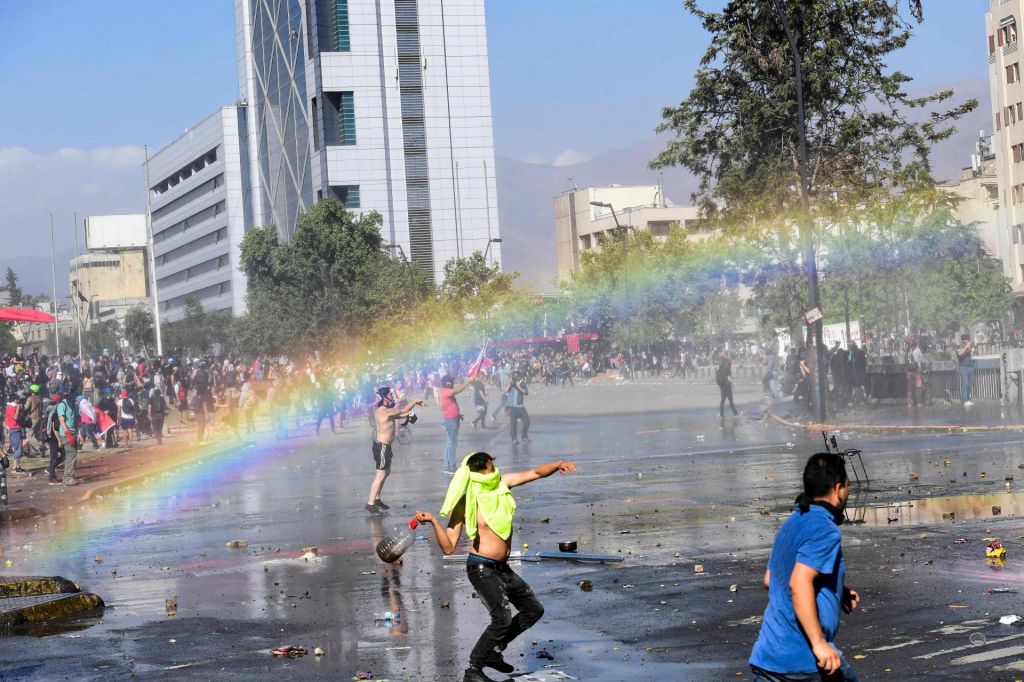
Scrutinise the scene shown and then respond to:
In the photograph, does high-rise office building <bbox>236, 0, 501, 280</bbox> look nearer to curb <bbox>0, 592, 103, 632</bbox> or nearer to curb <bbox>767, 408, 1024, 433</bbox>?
curb <bbox>767, 408, 1024, 433</bbox>

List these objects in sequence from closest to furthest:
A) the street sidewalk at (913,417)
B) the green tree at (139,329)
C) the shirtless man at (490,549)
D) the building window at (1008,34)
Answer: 1. the shirtless man at (490,549)
2. the street sidewalk at (913,417)
3. the building window at (1008,34)
4. the green tree at (139,329)

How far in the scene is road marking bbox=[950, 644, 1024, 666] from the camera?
25.0ft

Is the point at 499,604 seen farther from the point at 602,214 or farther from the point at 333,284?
A: the point at 602,214

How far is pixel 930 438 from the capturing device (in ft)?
80.7

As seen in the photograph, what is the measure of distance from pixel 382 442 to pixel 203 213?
150435 millimetres

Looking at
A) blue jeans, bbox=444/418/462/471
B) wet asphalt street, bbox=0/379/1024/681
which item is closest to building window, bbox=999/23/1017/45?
wet asphalt street, bbox=0/379/1024/681

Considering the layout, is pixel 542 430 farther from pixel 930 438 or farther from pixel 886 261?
pixel 886 261

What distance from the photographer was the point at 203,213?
163250mm

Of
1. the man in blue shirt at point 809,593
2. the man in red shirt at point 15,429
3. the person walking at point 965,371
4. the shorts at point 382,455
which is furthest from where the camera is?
the person walking at point 965,371

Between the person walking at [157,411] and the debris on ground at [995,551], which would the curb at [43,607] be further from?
the person walking at [157,411]

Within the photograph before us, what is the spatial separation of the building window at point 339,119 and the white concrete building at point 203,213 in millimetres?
20562

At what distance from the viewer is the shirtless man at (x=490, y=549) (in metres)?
7.95

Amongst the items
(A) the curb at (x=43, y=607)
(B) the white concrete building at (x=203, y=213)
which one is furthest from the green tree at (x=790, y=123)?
(B) the white concrete building at (x=203, y=213)

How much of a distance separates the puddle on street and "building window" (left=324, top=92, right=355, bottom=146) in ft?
367
